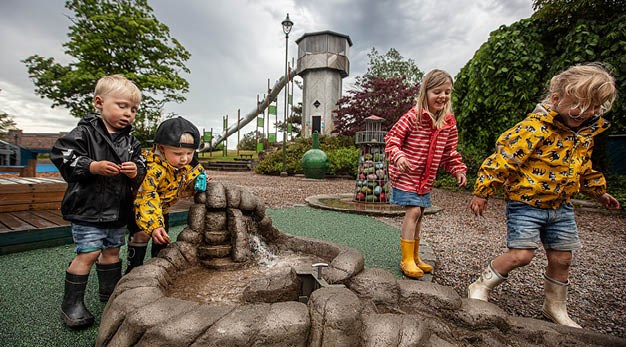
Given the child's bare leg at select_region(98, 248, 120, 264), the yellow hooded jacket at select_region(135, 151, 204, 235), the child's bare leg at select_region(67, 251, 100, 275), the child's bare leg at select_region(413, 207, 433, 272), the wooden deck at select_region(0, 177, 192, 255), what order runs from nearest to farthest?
1. the child's bare leg at select_region(67, 251, 100, 275)
2. the yellow hooded jacket at select_region(135, 151, 204, 235)
3. the child's bare leg at select_region(98, 248, 120, 264)
4. the child's bare leg at select_region(413, 207, 433, 272)
5. the wooden deck at select_region(0, 177, 192, 255)

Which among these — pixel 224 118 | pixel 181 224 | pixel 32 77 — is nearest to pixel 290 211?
pixel 181 224

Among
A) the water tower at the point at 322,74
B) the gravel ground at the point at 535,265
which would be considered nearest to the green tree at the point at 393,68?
the water tower at the point at 322,74

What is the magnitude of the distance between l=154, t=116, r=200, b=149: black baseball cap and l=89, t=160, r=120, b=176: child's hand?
1.19 feet

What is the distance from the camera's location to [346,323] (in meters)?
1.10

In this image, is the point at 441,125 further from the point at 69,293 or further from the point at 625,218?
the point at 625,218

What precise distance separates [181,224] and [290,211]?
1.92 metres

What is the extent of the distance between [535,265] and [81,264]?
11.9 ft

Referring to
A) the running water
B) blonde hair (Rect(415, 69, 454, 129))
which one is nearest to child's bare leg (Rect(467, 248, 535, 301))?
blonde hair (Rect(415, 69, 454, 129))

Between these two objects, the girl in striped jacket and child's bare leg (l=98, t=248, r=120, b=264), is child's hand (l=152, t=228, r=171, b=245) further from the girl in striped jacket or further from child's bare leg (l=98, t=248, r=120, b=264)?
the girl in striped jacket

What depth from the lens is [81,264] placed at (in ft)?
5.55

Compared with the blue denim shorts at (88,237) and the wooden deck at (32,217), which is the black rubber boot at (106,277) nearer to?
the blue denim shorts at (88,237)

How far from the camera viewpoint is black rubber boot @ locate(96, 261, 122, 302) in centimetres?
187

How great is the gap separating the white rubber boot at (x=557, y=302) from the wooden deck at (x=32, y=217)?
3.83 meters

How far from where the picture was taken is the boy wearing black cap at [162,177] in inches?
71.4
